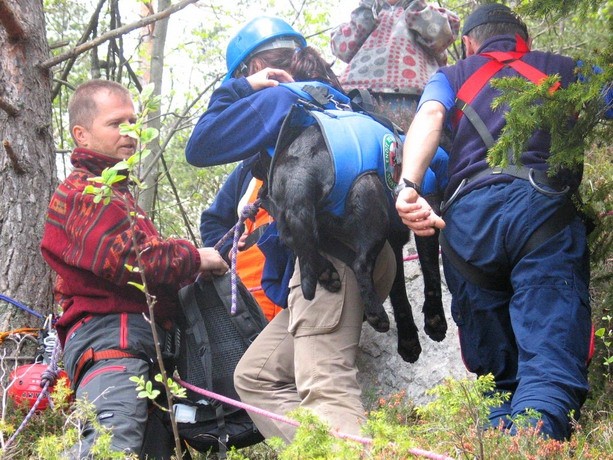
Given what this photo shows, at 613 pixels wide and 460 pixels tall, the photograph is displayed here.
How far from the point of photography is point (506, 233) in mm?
3344

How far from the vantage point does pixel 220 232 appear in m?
5.01

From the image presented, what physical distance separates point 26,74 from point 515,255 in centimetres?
331

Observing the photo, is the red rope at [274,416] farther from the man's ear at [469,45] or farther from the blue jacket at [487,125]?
the man's ear at [469,45]

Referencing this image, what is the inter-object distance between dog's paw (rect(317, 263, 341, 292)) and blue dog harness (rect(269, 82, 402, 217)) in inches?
10.6

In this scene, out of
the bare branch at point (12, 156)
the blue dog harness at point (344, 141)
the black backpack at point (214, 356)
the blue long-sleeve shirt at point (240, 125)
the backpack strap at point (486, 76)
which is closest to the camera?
the blue dog harness at point (344, 141)

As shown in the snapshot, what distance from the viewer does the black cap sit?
3756 mm

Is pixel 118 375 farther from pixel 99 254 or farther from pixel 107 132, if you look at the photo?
pixel 107 132

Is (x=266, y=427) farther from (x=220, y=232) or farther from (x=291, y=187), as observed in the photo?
(x=220, y=232)

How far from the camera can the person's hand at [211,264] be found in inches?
159

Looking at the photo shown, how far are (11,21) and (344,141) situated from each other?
2.62 m

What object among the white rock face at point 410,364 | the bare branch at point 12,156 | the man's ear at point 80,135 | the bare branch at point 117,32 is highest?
the bare branch at point 117,32

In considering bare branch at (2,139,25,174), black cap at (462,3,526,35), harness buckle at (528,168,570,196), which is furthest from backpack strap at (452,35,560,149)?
bare branch at (2,139,25,174)

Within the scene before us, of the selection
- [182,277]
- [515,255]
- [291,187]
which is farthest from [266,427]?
[515,255]

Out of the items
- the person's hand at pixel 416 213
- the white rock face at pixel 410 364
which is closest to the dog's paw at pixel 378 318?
the person's hand at pixel 416 213
